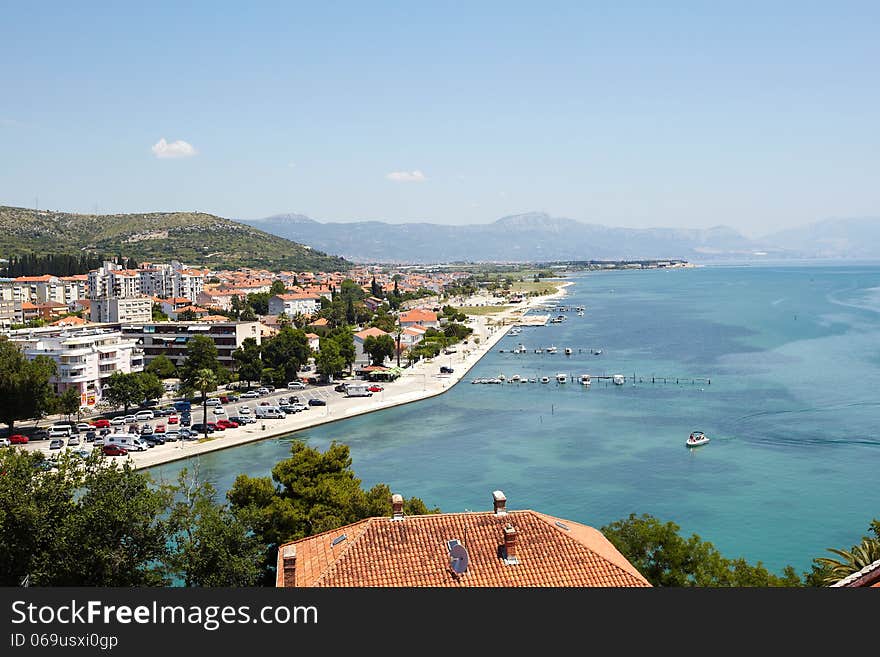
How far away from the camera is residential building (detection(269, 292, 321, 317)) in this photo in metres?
77.2

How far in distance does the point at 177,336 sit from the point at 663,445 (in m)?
26.8

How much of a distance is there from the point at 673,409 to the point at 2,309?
Answer: 4604 cm

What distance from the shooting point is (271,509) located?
15.6 meters

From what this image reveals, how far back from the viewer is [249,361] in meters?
42.1

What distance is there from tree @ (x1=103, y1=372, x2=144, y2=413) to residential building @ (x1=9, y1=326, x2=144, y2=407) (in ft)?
→ 4.57

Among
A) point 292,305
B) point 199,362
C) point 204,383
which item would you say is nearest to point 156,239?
point 292,305

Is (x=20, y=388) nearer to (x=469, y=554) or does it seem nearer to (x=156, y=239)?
(x=469, y=554)

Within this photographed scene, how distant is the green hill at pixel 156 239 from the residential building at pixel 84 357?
237 feet

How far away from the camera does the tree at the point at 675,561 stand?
511 inches

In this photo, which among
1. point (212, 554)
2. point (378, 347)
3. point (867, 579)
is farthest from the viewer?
point (378, 347)

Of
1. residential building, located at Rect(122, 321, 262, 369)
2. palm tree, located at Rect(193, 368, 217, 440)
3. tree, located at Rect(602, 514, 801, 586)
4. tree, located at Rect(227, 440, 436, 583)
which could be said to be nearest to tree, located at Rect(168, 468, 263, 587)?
tree, located at Rect(227, 440, 436, 583)

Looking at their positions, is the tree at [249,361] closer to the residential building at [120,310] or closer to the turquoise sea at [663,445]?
the turquoise sea at [663,445]

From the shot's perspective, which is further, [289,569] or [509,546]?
[289,569]

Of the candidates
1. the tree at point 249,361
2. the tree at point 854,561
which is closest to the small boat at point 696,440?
the tree at point 854,561
